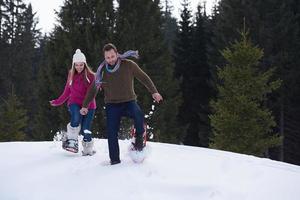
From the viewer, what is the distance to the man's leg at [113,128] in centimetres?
702

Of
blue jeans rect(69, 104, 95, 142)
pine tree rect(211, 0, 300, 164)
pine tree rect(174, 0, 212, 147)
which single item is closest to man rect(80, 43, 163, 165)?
blue jeans rect(69, 104, 95, 142)

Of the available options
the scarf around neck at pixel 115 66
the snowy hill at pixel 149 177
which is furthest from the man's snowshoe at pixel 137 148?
the scarf around neck at pixel 115 66

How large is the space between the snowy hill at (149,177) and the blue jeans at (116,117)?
0.25 metres

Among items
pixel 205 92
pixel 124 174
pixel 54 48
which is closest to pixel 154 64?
pixel 54 48

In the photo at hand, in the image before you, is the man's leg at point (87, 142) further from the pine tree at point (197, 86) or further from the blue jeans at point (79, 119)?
the pine tree at point (197, 86)

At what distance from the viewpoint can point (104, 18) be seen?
20.9 m

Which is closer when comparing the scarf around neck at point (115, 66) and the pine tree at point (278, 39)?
the scarf around neck at point (115, 66)

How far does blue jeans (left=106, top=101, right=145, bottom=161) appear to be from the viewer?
23.0 feet

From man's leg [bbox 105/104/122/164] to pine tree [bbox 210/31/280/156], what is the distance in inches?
394

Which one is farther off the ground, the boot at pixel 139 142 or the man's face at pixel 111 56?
the man's face at pixel 111 56

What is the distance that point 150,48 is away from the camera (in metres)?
22.5

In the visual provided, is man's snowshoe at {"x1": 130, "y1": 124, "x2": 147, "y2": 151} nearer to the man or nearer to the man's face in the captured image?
the man

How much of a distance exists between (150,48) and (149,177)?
16.7 metres

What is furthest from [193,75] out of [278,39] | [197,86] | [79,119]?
[79,119]
